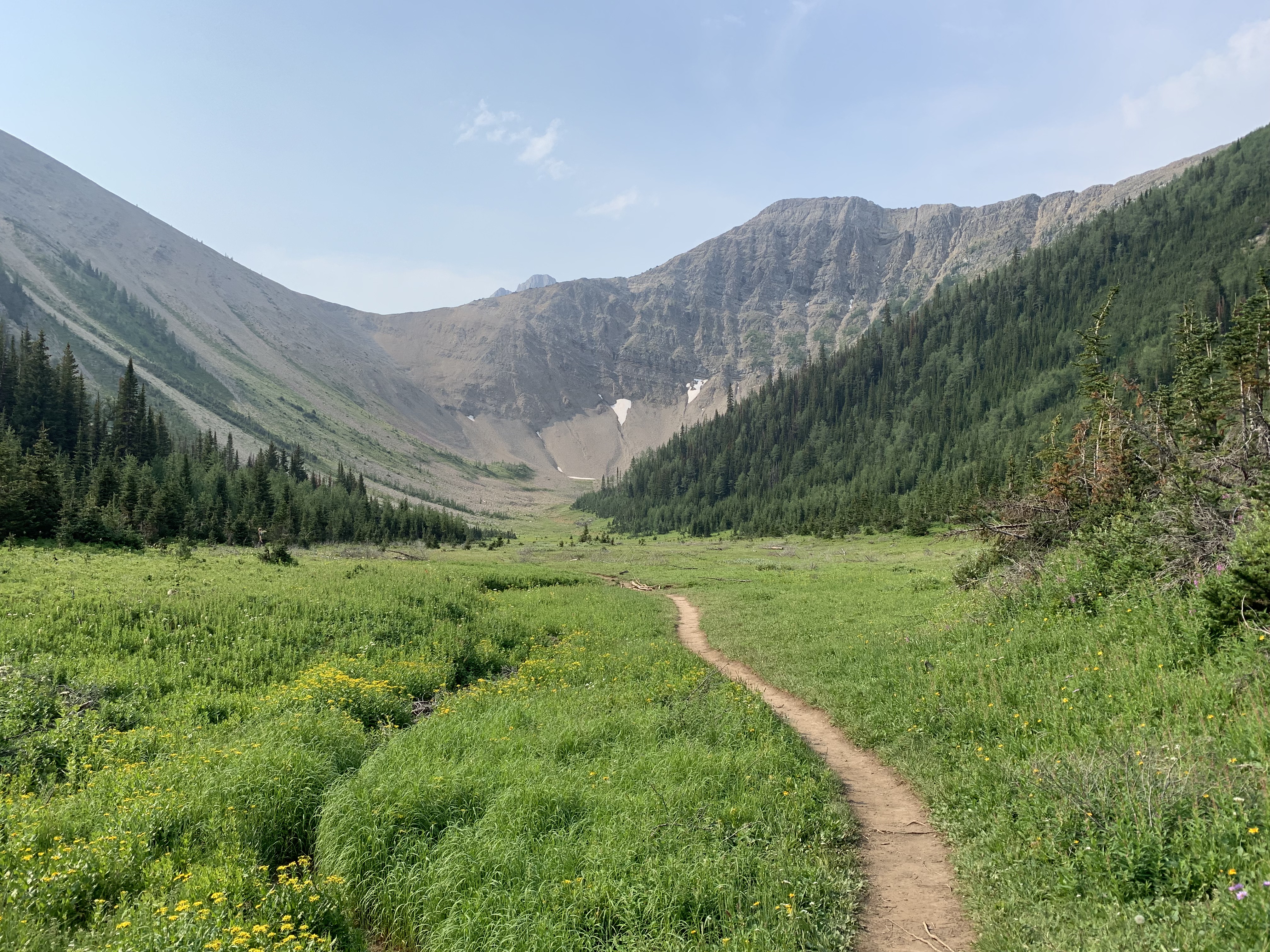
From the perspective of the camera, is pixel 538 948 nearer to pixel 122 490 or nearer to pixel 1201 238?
pixel 122 490

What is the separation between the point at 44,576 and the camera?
898 inches

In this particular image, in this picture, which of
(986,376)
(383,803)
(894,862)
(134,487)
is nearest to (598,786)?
(383,803)

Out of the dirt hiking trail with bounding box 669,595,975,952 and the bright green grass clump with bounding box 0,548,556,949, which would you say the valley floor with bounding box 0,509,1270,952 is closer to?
the bright green grass clump with bounding box 0,548,556,949

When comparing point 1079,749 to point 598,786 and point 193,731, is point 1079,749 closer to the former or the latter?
point 598,786

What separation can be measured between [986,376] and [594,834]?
192123 mm

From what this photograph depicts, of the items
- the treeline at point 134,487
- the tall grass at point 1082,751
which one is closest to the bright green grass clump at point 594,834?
the tall grass at point 1082,751

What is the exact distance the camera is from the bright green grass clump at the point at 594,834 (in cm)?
648

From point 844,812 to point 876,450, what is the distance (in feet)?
549

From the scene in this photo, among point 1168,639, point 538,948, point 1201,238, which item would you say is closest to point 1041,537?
point 1168,639

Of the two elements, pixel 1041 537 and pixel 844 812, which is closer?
pixel 844 812

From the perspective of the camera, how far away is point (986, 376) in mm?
166500

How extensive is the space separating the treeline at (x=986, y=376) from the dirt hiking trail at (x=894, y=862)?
9779cm

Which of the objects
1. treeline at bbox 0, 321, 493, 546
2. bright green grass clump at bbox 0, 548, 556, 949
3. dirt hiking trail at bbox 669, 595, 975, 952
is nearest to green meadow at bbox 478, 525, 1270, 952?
dirt hiking trail at bbox 669, 595, 975, 952

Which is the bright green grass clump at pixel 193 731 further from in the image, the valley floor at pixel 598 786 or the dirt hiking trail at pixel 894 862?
the dirt hiking trail at pixel 894 862
